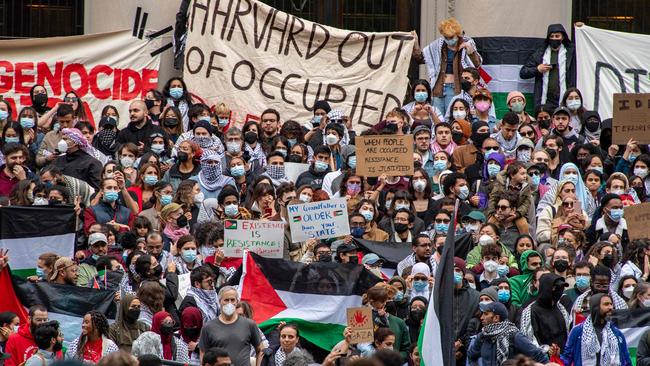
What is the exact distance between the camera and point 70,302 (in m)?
17.9

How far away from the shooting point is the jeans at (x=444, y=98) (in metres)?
24.4

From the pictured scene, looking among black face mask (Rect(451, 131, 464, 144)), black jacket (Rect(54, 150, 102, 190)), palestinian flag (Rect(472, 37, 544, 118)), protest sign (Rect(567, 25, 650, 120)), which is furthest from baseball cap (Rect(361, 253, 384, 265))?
protest sign (Rect(567, 25, 650, 120))

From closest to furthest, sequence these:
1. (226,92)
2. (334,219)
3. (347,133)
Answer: (334,219)
(347,133)
(226,92)

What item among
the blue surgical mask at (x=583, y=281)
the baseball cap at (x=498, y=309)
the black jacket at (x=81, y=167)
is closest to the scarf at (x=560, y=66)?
the black jacket at (x=81, y=167)

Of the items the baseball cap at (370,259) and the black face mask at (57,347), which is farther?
the baseball cap at (370,259)

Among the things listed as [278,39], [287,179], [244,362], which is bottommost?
[244,362]

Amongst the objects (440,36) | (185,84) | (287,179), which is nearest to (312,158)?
(287,179)

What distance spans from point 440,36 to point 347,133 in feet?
11.2

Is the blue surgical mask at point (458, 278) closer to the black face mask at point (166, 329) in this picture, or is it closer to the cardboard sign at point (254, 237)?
the cardboard sign at point (254, 237)

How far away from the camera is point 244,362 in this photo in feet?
56.4

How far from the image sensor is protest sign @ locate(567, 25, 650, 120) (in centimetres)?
2502

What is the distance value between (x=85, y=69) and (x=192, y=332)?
8049 mm

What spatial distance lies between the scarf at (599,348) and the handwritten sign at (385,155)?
420 cm

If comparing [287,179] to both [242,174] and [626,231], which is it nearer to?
[242,174]
